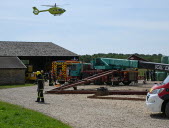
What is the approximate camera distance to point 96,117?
1317cm

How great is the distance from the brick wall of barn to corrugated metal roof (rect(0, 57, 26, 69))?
0.46 metres

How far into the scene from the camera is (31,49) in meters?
56.5

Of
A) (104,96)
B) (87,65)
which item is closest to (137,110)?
(104,96)

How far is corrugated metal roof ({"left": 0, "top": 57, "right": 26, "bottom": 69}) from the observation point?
137 feet

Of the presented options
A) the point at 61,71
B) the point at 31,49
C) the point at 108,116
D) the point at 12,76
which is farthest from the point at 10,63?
the point at 108,116

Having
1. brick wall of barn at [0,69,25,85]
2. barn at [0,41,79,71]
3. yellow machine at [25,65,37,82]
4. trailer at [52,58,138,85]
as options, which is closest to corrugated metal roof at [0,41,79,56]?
barn at [0,41,79,71]

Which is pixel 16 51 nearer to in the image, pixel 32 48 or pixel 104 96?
pixel 32 48

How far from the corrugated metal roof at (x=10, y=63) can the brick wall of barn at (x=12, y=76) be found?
0.46m

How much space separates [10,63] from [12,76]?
2866mm

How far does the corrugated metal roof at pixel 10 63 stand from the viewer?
41903 millimetres

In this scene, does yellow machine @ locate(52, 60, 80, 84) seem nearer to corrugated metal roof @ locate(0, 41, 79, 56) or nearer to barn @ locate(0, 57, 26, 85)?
barn @ locate(0, 57, 26, 85)

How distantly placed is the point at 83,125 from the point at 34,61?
1883 inches

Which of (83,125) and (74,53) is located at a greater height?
(74,53)

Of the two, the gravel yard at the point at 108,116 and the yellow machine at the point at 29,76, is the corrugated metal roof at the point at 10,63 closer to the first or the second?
the yellow machine at the point at 29,76
